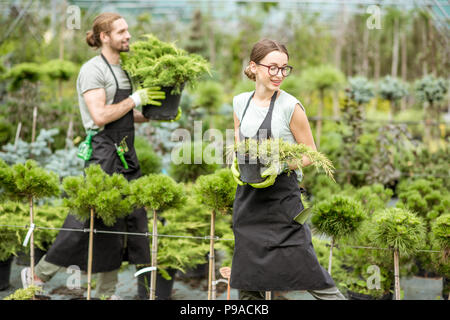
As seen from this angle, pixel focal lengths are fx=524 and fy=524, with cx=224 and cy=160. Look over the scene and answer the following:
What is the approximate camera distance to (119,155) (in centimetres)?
312

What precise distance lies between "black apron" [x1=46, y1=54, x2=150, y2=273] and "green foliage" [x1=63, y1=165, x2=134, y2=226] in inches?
5.8

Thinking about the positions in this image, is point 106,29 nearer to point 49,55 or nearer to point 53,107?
point 53,107

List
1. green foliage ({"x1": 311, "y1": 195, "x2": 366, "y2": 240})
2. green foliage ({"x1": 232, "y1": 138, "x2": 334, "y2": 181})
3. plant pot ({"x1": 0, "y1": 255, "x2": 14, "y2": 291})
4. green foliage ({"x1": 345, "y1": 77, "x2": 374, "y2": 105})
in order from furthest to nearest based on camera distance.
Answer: green foliage ({"x1": 345, "y1": 77, "x2": 374, "y2": 105}), plant pot ({"x1": 0, "y1": 255, "x2": 14, "y2": 291}), green foliage ({"x1": 311, "y1": 195, "x2": 366, "y2": 240}), green foliage ({"x1": 232, "y1": 138, "x2": 334, "y2": 181})

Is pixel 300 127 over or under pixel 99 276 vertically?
over

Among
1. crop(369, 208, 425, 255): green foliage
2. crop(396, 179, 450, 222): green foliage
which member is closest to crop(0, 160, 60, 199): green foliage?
crop(369, 208, 425, 255): green foliage

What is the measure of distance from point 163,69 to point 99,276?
1297 mm

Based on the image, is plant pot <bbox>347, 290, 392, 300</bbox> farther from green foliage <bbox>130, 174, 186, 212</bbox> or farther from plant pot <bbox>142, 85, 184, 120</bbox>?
plant pot <bbox>142, 85, 184, 120</bbox>

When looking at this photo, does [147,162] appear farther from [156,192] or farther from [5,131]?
[5,131]

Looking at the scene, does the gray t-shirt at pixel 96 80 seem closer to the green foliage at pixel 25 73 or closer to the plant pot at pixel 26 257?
the plant pot at pixel 26 257

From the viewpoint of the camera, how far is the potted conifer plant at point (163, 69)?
3021 millimetres

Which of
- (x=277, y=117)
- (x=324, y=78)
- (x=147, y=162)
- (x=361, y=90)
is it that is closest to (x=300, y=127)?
(x=277, y=117)

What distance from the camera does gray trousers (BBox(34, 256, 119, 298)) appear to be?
3.10 meters

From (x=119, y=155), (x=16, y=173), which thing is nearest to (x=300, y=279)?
(x=119, y=155)

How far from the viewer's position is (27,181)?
2875mm
